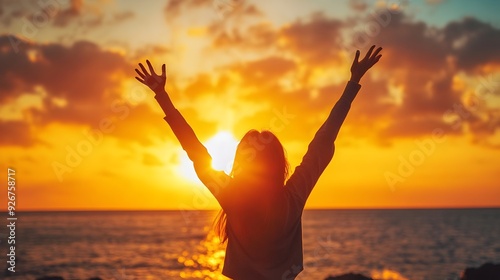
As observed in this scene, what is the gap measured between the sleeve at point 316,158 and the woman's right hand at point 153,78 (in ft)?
2.98

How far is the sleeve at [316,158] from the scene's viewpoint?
320 centimetres

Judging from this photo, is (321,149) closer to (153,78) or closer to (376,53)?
(376,53)

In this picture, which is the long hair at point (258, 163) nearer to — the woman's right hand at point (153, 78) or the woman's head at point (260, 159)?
the woman's head at point (260, 159)

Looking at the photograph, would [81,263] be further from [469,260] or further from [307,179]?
[307,179]

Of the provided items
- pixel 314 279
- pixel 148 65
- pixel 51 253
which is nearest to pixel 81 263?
pixel 51 253

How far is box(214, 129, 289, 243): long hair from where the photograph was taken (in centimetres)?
307

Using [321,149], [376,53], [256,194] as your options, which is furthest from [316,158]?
[376,53]

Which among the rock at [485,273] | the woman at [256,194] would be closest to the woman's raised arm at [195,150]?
the woman at [256,194]

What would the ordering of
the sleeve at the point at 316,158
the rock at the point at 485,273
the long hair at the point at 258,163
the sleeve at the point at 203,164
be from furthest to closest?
the rock at the point at 485,273, the sleeve at the point at 316,158, the long hair at the point at 258,163, the sleeve at the point at 203,164

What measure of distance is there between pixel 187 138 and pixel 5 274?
4385 centimetres

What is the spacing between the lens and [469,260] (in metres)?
52.1

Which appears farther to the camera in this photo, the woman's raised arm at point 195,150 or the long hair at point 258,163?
the long hair at point 258,163

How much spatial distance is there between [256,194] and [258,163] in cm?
21

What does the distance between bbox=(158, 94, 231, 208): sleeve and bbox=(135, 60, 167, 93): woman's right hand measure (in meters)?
0.34
